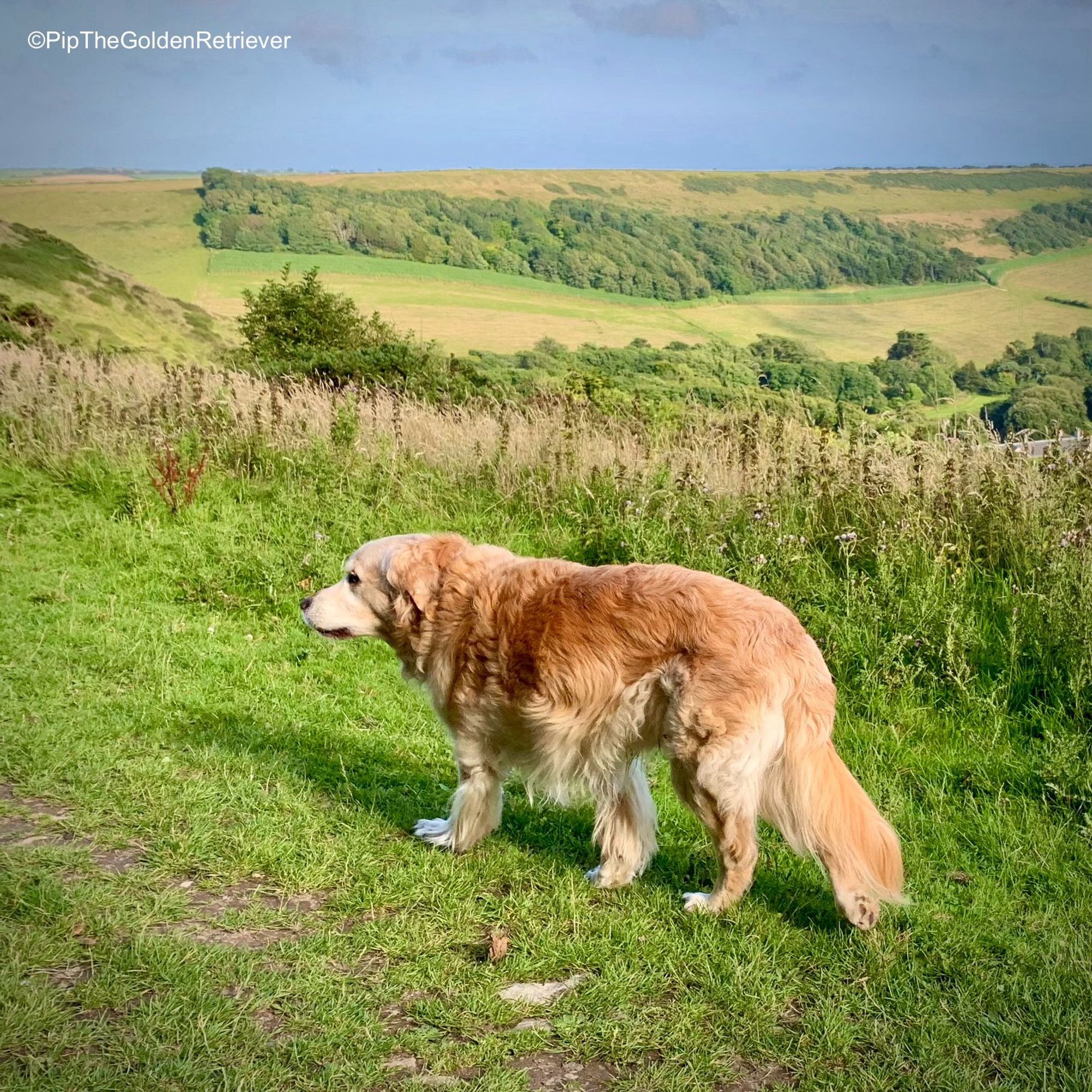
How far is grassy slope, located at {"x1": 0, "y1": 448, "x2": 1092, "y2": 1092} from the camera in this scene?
3045 mm

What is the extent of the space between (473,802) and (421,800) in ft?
2.56

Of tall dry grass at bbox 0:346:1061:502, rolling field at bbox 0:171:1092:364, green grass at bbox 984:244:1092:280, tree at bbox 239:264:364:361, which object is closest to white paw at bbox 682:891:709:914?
tall dry grass at bbox 0:346:1061:502

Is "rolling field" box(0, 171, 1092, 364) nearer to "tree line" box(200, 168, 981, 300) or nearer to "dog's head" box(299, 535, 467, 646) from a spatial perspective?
"tree line" box(200, 168, 981, 300)

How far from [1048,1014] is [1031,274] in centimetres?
2841

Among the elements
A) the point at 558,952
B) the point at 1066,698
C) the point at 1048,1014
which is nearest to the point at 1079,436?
the point at 1066,698

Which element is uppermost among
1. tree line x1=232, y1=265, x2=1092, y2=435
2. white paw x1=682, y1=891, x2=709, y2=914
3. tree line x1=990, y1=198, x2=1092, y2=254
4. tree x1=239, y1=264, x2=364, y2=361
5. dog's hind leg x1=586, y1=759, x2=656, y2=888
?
tree line x1=990, y1=198, x2=1092, y2=254

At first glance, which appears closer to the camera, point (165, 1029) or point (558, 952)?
point (165, 1029)

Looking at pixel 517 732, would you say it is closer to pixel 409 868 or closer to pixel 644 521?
pixel 409 868

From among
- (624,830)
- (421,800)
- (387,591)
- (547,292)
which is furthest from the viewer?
(547,292)

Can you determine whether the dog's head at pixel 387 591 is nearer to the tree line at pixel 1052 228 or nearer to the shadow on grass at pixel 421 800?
the shadow on grass at pixel 421 800

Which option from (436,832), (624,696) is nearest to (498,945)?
(436,832)

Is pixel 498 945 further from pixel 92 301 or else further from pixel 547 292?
pixel 547 292

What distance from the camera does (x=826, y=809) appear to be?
347 cm

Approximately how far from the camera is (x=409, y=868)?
420 cm
